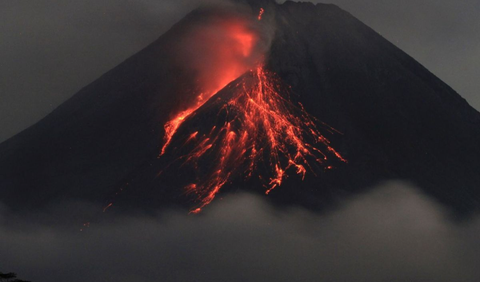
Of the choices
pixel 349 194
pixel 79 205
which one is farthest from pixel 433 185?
pixel 79 205

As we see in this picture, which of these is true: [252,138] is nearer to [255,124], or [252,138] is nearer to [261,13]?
[255,124]

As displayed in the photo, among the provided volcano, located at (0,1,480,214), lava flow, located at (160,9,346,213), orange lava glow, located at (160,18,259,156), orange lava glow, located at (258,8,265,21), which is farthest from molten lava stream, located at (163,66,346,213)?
orange lava glow, located at (258,8,265,21)

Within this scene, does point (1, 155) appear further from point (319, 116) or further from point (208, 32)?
point (319, 116)

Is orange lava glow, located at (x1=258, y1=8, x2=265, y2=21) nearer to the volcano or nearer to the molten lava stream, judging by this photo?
the volcano

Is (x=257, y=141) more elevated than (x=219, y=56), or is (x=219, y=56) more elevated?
(x=219, y=56)

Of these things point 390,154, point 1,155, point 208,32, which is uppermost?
point 208,32

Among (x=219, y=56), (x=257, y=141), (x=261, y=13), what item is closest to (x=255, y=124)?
(x=257, y=141)

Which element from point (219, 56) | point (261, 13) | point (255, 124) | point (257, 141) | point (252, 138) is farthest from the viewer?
point (261, 13)

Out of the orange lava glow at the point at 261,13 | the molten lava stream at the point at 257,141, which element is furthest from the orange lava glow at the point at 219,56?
the molten lava stream at the point at 257,141
